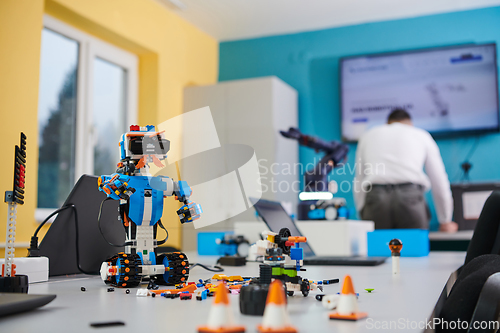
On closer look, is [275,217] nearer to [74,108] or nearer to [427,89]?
[74,108]

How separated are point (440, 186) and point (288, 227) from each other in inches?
79.2

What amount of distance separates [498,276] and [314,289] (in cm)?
30

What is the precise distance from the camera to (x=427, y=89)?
385cm

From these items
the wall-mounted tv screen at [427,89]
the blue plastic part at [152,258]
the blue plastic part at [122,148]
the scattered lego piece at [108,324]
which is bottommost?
the scattered lego piece at [108,324]

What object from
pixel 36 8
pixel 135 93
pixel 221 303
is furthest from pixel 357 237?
pixel 135 93

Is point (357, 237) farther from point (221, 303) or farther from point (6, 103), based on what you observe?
point (6, 103)

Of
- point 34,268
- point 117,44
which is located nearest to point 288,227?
point 34,268

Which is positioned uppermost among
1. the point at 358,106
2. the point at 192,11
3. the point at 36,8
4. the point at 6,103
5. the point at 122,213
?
the point at 192,11

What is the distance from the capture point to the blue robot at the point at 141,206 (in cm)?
99

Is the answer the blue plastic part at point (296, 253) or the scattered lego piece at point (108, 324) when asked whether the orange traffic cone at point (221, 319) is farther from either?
the blue plastic part at point (296, 253)

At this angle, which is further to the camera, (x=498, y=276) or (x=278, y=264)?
(x=278, y=264)

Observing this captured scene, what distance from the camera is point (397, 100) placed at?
3936 millimetres

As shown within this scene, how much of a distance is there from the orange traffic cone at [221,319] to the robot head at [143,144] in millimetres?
587

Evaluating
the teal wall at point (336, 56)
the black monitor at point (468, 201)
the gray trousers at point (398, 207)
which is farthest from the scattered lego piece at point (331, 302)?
the teal wall at point (336, 56)
